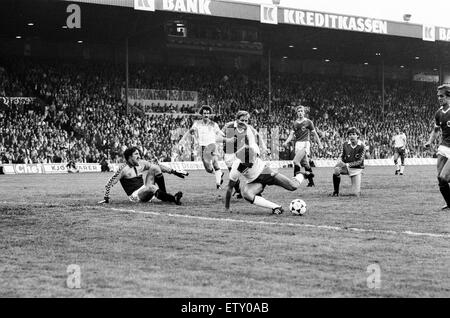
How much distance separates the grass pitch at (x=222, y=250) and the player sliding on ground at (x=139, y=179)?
2.02ft

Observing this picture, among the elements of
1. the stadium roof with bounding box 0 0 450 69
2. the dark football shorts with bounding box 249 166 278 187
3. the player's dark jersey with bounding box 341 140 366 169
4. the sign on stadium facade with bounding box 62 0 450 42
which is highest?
the sign on stadium facade with bounding box 62 0 450 42

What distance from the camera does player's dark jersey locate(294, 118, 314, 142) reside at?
68.6 feet

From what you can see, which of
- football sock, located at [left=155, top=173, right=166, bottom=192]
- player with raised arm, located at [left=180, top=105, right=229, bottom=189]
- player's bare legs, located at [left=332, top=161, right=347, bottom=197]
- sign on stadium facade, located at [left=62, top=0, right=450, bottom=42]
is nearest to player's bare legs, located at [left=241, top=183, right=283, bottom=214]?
football sock, located at [left=155, top=173, right=166, bottom=192]

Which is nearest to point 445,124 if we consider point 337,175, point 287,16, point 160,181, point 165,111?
point 337,175

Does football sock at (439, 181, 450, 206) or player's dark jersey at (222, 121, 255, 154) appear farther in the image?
player's dark jersey at (222, 121, 255, 154)

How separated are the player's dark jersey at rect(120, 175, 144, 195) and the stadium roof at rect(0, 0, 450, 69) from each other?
76.8 feet

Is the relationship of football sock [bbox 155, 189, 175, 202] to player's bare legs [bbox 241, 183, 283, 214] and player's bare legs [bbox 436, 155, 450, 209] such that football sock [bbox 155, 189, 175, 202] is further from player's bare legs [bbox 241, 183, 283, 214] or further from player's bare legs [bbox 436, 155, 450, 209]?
player's bare legs [bbox 436, 155, 450, 209]

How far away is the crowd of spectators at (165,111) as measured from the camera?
38469 mm

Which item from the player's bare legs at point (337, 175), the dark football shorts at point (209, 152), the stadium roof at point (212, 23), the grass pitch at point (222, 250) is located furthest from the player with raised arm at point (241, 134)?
the stadium roof at point (212, 23)

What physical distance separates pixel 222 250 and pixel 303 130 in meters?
12.7

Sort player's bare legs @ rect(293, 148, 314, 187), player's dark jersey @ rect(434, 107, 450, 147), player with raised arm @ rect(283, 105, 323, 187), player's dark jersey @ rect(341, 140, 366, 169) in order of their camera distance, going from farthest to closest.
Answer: player with raised arm @ rect(283, 105, 323, 187), player's bare legs @ rect(293, 148, 314, 187), player's dark jersey @ rect(341, 140, 366, 169), player's dark jersey @ rect(434, 107, 450, 147)

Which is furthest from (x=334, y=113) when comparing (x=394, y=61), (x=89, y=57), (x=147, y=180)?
(x=147, y=180)

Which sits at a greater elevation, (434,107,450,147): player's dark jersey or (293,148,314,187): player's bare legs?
(434,107,450,147): player's dark jersey

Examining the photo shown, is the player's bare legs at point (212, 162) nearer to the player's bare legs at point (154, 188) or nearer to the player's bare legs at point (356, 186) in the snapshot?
the player's bare legs at point (356, 186)
